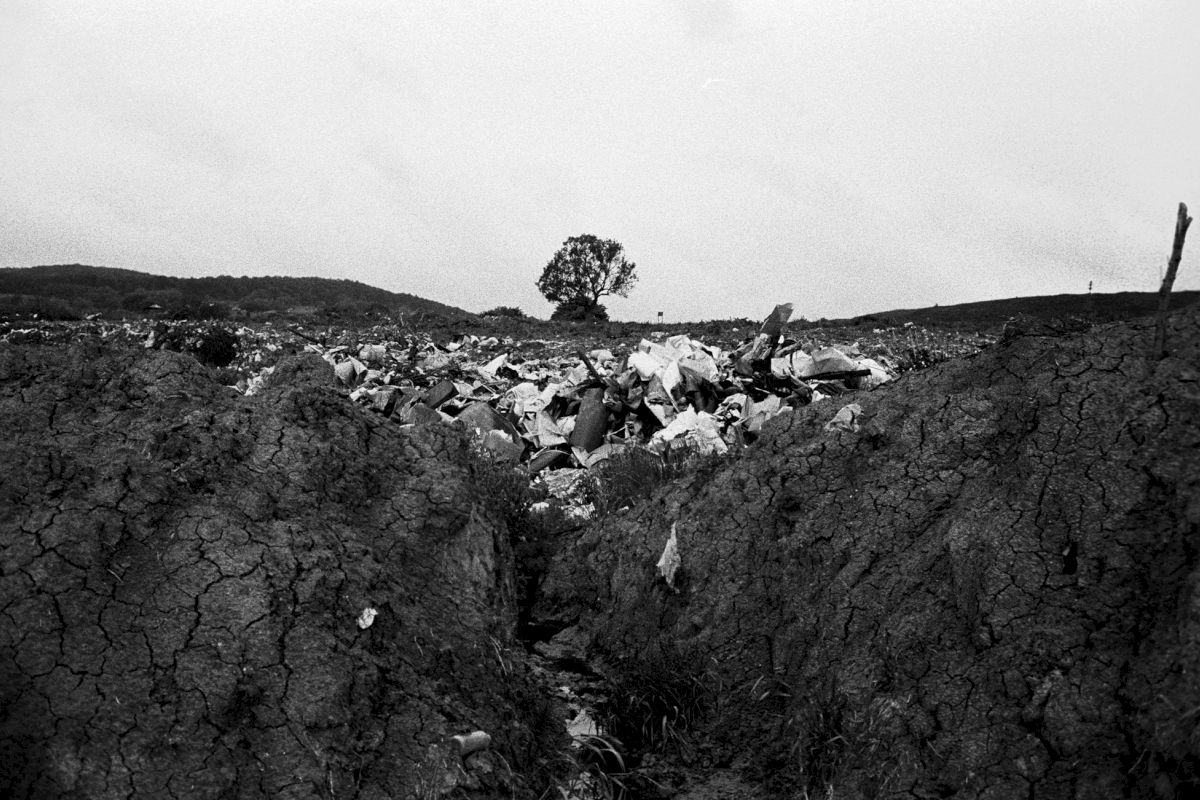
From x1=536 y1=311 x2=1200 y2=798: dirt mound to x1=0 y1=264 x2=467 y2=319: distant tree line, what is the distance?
26434mm

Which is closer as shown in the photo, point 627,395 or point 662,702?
point 662,702

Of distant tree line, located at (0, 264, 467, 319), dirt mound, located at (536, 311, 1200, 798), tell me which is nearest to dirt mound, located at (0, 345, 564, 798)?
dirt mound, located at (536, 311, 1200, 798)

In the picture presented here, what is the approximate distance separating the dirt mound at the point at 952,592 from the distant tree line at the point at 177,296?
26434 mm

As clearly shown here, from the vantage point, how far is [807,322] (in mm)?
28266

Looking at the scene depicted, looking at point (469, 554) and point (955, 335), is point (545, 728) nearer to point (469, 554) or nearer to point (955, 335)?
point (469, 554)

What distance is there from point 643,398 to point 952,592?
6.04 meters

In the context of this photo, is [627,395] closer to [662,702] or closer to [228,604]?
[662,702]

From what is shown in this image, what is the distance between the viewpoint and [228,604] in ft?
10.4

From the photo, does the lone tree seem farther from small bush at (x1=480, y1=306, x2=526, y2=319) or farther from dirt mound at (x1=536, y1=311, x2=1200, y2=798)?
dirt mound at (x1=536, y1=311, x2=1200, y2=798)

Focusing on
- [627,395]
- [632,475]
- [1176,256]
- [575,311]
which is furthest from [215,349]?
[575,311]

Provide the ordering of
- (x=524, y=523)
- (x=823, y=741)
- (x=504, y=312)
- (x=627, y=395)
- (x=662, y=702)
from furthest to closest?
1. (x=504, y=312)
2. (x=627, y=395)
3. (x=524, y=523)
4. (x=662, y=702)
5. (x=823, y=741)

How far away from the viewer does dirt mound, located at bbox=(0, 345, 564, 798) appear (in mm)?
2789

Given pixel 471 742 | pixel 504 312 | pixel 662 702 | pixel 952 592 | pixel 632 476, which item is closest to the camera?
pixel 471 742

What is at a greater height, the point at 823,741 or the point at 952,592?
the point at 952,592
